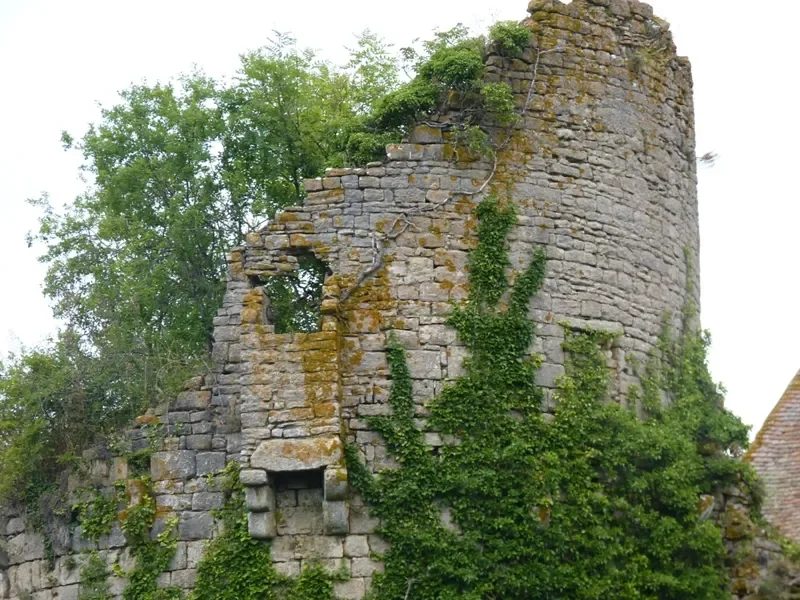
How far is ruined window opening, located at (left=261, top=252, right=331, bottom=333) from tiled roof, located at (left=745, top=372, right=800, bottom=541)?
4.73m

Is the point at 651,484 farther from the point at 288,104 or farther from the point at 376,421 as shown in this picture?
the point at 288,104

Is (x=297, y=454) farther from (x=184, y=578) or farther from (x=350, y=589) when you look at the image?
(x=184, y=578)

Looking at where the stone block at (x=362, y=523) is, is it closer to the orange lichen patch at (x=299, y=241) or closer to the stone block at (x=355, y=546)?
the stone block at (x=355, y=546)

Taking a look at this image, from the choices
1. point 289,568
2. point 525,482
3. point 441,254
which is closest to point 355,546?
point 289,568

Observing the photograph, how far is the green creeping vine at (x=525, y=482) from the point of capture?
493 inches

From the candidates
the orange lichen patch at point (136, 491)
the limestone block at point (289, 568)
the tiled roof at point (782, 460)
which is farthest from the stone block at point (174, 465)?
the tiled roof at point (782, 460)

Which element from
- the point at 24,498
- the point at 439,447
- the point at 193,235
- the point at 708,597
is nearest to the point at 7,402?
the point at 24,498

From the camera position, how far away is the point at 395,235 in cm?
1335

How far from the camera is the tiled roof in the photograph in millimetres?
13984

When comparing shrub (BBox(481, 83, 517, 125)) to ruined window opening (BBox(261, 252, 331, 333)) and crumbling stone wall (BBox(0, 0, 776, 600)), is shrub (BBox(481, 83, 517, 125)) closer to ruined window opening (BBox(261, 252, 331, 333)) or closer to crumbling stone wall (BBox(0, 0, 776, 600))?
crumbling stone wall (BBox(0, 0, 776, 600))

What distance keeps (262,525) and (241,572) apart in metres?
0.45

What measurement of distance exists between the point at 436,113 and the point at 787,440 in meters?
4.83

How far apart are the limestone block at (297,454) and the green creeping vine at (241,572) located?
58 centimetres

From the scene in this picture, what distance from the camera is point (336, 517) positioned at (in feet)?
41.1
